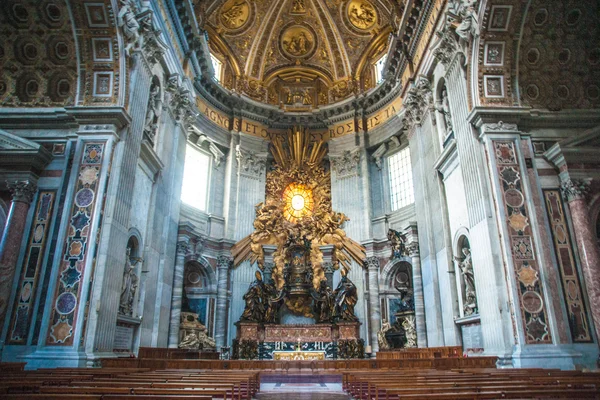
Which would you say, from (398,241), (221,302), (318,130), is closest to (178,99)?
(221,302)

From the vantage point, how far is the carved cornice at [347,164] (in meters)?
19.0

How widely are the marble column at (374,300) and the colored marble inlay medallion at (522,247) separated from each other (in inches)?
317

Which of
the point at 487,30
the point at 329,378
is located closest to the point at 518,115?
the point at 487,30

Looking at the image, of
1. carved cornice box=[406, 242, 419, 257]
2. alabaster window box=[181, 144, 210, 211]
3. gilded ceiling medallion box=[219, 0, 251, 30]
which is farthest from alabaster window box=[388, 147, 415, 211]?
gilded ceiling medallion box=[219, 0, 251, 30]

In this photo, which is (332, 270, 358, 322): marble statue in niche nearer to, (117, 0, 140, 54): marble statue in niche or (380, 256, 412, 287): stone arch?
(380, 256, 412, 287): stone arch

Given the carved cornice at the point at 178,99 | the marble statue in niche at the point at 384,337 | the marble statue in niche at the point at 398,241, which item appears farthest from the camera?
the marble statue in niche at the point at 398,241

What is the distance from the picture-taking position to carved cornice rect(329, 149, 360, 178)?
19.0 meters

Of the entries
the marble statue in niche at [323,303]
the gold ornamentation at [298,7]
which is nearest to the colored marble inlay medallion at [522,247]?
the marble statue in niche at [323,303]

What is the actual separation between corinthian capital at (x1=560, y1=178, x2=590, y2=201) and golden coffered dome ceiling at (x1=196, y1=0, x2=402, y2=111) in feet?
38.9

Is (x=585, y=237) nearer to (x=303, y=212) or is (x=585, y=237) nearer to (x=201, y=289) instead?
(x=303, y=212)

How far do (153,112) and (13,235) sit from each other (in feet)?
17.3

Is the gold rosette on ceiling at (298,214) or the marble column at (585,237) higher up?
the gold rosette on ceiling at (298,214)

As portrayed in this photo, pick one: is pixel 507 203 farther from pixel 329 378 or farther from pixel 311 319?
pixel 311 319

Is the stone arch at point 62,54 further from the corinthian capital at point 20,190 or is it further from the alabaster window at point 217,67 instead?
the alabaster window at point 217,67
